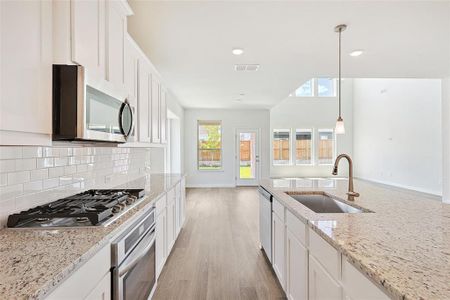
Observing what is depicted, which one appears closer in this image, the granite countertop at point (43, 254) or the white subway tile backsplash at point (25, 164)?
the granite countertop at point (43, 254)

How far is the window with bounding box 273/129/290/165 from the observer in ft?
33.2

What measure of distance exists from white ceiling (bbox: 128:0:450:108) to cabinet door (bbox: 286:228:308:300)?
210 cm

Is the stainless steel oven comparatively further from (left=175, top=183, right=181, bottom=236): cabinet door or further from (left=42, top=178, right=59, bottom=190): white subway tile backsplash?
(left=175, top=183, right=181, bottom=236): cabinet door

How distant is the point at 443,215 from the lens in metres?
1.54

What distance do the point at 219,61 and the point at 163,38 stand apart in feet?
3.45

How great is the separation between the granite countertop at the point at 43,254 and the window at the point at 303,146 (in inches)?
371

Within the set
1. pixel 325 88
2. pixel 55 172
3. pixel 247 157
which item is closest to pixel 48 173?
pixel 55 172

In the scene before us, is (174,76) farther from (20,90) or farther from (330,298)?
(330,298)

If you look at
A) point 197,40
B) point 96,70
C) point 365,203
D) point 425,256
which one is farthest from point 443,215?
point 197,40

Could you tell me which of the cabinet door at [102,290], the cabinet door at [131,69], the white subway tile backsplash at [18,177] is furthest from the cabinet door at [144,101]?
the cabinet door at [102,290]

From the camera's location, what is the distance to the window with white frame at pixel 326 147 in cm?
1022

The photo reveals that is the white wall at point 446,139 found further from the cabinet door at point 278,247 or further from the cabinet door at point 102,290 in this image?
the cabinet door at point 102,290

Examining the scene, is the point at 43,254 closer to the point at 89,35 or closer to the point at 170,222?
the point at 89,35

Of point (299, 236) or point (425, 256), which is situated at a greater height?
point (425, 256)
